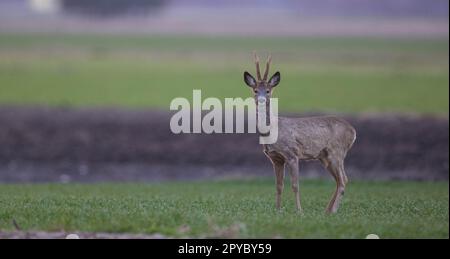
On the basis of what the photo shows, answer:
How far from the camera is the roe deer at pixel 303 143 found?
1587cm

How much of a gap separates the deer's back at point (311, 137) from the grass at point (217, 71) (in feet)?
76.9

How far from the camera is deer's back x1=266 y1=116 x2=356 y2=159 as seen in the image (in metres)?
16.1

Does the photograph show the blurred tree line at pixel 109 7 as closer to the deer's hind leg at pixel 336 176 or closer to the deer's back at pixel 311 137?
the deer's back at pixel 311 137

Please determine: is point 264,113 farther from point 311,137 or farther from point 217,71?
point 217,71

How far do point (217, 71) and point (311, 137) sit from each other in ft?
143

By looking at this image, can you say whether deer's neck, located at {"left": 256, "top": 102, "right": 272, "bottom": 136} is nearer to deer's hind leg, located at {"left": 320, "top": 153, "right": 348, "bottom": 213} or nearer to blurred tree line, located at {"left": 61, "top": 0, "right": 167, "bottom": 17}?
deer's hind leg, located at {"left": 320, "top": 153, "right": 348, "bottom": 213}

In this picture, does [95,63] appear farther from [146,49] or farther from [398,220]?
[398,220]

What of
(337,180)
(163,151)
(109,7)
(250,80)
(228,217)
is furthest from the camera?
(109,7)

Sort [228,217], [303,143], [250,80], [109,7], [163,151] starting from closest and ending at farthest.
Result: 1. [228,217]
2. [250,80]
3. [303,143]
4. [163,151]
5. [109,7]

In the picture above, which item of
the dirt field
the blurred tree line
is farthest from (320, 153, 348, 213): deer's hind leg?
the blurred tree line

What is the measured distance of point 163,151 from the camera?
34312 millimetres

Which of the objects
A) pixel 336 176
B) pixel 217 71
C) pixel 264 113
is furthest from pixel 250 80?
pixel 217 71

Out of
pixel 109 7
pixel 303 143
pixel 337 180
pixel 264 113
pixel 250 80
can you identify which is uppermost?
pixel 109 7

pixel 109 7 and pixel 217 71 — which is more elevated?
pixel 109 7
